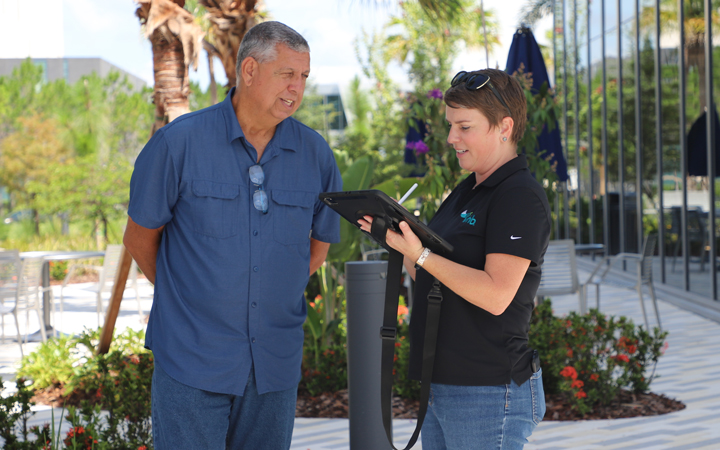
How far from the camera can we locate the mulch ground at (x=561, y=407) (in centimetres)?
461

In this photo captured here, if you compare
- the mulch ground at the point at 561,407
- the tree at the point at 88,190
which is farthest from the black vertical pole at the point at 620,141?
the tree at the point at 88,190

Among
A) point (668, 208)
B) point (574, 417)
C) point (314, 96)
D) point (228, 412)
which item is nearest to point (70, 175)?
point (314, 96)

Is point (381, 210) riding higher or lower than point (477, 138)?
lower

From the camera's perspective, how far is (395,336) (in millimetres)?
1826

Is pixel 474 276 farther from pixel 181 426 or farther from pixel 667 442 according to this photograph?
pixel 667 442

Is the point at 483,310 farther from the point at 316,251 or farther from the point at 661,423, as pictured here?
the point at 661,423

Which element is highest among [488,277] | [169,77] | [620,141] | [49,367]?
[169,77]

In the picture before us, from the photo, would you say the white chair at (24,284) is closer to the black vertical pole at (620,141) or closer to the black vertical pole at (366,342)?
the black vertical pole at (366,342)

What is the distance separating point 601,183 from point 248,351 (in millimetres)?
13940

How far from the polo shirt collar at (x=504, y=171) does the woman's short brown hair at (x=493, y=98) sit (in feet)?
0.26

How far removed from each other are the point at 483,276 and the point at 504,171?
31 cm

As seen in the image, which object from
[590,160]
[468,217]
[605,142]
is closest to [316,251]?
[468,217]

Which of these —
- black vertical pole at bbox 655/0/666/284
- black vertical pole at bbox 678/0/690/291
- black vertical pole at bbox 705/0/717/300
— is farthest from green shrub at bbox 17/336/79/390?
black vertical pole at bbox 655/0/666/284

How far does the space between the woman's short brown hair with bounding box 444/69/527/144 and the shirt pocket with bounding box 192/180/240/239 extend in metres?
0.71
